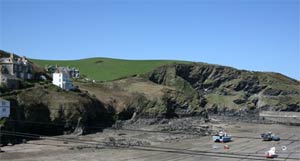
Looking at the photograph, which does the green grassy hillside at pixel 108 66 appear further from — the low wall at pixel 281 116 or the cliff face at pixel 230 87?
the low wall at pixel 281 116

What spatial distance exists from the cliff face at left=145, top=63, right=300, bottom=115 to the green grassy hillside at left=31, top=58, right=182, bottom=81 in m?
12.3

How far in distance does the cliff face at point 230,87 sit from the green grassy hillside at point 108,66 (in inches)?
485

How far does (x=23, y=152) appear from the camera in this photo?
50.2 m

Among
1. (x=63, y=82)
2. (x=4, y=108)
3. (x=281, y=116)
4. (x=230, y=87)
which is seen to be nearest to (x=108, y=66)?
(x=230, y=87)

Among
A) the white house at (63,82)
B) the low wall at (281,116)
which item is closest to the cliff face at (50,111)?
the white house at (63,82)

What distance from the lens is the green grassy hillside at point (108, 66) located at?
432 feet

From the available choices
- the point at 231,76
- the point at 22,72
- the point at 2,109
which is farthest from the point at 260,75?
the point at 2,109

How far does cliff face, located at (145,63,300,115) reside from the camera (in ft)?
372

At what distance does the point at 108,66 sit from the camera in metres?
146

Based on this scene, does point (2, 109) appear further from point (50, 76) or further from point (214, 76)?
point (214, 76)

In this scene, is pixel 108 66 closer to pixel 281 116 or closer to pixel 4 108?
pixel 281 116

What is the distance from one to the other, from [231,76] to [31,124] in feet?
235

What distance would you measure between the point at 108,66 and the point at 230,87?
40.9m

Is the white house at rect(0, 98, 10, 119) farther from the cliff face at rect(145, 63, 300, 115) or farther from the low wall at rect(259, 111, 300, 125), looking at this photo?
the low wall at rect(259, 111, 300, 125)
